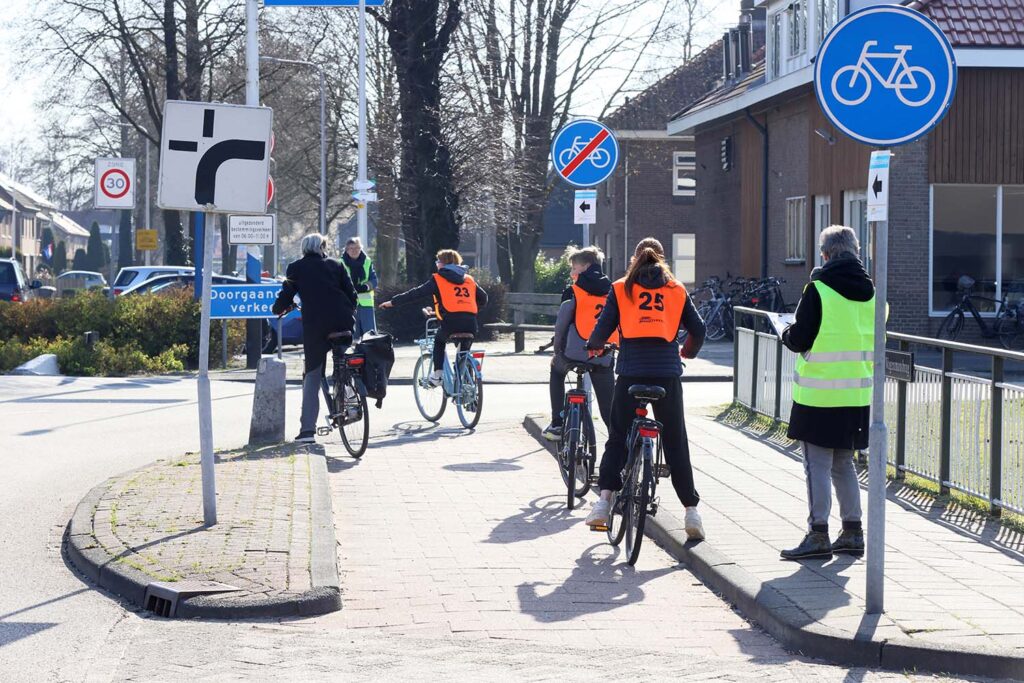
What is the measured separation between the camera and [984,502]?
896 centimetres

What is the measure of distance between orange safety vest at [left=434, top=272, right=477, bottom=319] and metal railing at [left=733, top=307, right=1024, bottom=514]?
466cm

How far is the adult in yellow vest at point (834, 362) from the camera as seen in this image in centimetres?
744

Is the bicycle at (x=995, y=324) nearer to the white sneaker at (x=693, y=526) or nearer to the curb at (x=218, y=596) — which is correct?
the white sneaker at (x=693, y=526)

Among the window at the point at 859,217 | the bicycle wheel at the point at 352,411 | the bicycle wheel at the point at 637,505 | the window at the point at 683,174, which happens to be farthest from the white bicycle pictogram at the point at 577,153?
the window at the point at 683,174

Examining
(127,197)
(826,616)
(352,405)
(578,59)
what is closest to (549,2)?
(578,59)

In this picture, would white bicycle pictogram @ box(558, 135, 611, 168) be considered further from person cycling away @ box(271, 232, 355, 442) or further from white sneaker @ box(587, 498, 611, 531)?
white sneaker @ box(587, 498, 611, 531)

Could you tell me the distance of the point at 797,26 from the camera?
93.3 ft

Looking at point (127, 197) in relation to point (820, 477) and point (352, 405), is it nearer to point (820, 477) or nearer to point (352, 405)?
point (352, 405)

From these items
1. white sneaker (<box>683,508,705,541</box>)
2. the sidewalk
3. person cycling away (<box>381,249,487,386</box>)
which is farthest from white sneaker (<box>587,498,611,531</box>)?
the sidewalk

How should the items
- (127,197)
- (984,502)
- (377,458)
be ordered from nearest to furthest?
(984,502) → (377,458) → (127,197)

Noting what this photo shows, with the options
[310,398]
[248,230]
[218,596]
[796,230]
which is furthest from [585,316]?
[796,230]

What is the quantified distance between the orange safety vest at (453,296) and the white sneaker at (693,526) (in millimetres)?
6205

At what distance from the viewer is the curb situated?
631 cm

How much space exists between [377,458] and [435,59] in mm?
16914
